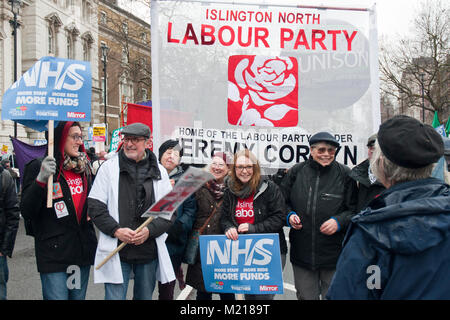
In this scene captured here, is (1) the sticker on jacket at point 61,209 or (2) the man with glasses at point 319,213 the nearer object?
(1) the sticker on jacket at point 61,209

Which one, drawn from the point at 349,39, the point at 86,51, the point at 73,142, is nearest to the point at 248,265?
the point at 73,142

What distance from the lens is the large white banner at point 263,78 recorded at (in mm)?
4027

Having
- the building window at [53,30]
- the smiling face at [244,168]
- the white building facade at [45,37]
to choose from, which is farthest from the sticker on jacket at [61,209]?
the building window at [53,30]

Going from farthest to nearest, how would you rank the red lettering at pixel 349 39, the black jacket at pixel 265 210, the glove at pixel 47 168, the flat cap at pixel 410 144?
the red lettering at pixel 349 39
the black jacket at pixel 265 210
the glove at pixel 47 168
the flat cap at pixel 410 144

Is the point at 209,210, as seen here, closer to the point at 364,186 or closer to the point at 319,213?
the point at 319,213

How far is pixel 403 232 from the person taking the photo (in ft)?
4.97

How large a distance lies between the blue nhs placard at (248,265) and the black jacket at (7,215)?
1990mm

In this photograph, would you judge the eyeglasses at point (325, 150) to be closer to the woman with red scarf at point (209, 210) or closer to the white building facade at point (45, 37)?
the woman with red scarf at point (209, 210)

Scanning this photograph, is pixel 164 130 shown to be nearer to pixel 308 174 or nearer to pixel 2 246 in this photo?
pixel 308 174

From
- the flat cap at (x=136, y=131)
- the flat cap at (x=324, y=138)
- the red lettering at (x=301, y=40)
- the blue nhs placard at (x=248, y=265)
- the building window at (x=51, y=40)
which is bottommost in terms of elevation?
the blue nhs placard at (x=248, y=265)

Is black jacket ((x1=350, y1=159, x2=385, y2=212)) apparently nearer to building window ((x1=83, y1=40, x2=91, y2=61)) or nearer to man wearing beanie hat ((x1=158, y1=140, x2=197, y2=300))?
man wearing beanie hat ((x1=158, y1=140, x2=197, y2=300))

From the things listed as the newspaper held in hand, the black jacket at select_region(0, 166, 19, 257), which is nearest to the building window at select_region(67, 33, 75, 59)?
the black jacket at select_region(0, 166, 19, 257)

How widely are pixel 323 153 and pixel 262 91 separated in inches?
34.4

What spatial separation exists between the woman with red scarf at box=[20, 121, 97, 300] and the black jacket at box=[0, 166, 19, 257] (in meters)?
0.74
